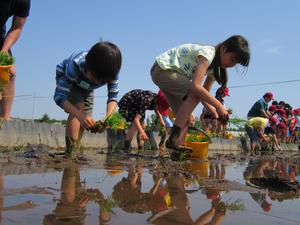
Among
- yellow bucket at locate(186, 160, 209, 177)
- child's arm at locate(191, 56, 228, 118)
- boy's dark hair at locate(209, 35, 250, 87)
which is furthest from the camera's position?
boy's dark hair at locate(209, 35, 250, 87)

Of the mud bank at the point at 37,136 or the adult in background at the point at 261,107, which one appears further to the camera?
the adult in background at the point at 261,107

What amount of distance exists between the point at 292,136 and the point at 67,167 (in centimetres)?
1188

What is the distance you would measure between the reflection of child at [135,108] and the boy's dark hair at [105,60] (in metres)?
2.75

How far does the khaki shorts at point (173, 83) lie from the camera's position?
415cm

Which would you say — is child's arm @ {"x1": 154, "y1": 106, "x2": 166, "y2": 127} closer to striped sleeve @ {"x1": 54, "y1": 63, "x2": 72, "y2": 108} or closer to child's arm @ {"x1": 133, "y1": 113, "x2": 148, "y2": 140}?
child's arm @ {"x1": 133, "y1": 113, "x2": 148, "y2": 140}

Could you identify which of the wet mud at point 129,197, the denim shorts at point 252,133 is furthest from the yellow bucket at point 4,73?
the denim shorts at point 252,133

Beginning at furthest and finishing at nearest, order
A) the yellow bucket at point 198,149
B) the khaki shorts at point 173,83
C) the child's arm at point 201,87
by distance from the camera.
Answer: the yellow bucket at point 198,149 → the khaki shorts at point 173,83 → the child's arm at point 201,87

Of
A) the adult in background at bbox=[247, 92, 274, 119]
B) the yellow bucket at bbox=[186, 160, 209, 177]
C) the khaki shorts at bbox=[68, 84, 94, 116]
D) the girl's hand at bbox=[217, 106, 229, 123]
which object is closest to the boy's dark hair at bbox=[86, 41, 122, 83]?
the khaki shorts at bbox=[68, 84, 94, 116]

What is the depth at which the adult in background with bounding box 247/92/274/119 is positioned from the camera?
10000mm

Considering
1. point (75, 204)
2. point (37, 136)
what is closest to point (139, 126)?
point (37, 136)

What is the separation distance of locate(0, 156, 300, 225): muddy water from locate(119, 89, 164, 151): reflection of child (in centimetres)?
283

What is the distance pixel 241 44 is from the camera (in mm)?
4016

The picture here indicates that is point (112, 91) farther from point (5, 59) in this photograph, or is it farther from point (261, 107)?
point (261, 107)

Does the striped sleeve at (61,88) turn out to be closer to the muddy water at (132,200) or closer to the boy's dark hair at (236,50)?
the muddy water at (132,200)
